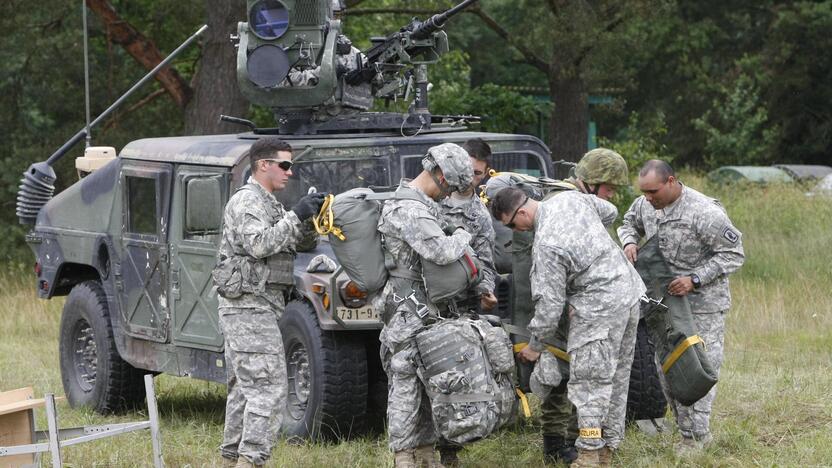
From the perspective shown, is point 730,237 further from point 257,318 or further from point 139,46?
point 139,46

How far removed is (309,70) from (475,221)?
5.88 ft

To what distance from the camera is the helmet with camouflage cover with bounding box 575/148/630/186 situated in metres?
6.88

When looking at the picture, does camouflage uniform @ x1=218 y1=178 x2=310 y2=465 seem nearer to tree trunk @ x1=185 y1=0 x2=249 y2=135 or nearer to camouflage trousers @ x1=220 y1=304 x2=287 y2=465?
camouflage trousers @ x1=220 y1=304 x2=287 y2=465

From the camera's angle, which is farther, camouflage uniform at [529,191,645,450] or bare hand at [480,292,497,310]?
bare hand at [480,292,497,310]

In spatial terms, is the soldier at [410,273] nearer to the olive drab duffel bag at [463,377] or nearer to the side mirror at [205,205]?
the olive drab duffel bag at [463,377]

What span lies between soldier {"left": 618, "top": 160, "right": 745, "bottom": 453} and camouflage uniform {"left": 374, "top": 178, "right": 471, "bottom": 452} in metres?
1.29

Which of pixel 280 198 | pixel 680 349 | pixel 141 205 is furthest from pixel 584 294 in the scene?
pixel 141 205

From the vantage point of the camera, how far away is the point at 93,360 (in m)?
9.84

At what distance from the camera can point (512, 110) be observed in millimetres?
17109

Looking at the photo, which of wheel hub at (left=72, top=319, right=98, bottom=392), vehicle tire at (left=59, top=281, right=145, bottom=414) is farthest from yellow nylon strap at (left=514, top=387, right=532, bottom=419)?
wheel hub at (left=72, top=319, right=98, bottom=392)

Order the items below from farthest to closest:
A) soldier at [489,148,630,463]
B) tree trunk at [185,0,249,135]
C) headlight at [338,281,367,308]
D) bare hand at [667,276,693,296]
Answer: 1. tree trunk at [185,0,249,135]
2. headlight at [338,281,367,308]
3. bare hand at [667,276,693,296]
4. soldier at [489,148,630,463]

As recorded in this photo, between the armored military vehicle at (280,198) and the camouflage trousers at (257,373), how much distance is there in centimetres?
90

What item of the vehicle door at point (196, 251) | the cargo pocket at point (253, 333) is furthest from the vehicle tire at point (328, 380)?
Result: the cargo pocket at point (253, 333)

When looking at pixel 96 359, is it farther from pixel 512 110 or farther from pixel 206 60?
pixel 512 110
